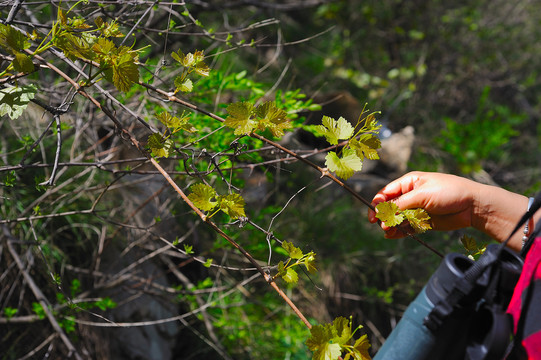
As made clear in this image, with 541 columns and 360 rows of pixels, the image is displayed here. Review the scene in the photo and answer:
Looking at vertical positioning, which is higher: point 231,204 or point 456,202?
point 231,204

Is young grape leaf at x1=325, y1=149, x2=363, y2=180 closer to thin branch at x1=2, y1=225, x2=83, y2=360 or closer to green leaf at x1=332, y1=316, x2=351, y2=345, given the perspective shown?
green leaf at x1=332, y1=316, x2=351, y2=345

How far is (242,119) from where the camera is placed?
2.89ft

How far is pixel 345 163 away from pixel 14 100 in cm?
67

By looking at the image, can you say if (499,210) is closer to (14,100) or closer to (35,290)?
(14,100)

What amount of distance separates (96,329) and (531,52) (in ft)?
21.0

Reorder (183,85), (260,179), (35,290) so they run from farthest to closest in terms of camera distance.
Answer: (260,179)
(35,290)
(183,85)

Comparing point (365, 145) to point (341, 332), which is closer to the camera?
point (341, 332)

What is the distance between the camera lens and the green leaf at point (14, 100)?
854 mm

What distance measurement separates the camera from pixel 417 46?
5.52 meters

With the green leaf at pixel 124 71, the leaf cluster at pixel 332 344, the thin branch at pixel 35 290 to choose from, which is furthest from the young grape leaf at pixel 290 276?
the thin branch at pixel 35 290

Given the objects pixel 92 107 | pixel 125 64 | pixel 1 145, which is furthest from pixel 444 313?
pixel 1 145

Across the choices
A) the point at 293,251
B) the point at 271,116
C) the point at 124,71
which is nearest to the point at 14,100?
the point at 124,71

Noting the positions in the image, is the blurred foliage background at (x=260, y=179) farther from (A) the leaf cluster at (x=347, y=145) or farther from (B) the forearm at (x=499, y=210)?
(B) the forearm at (x=499, y=210)

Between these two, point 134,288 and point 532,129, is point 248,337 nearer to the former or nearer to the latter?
point 134,288
